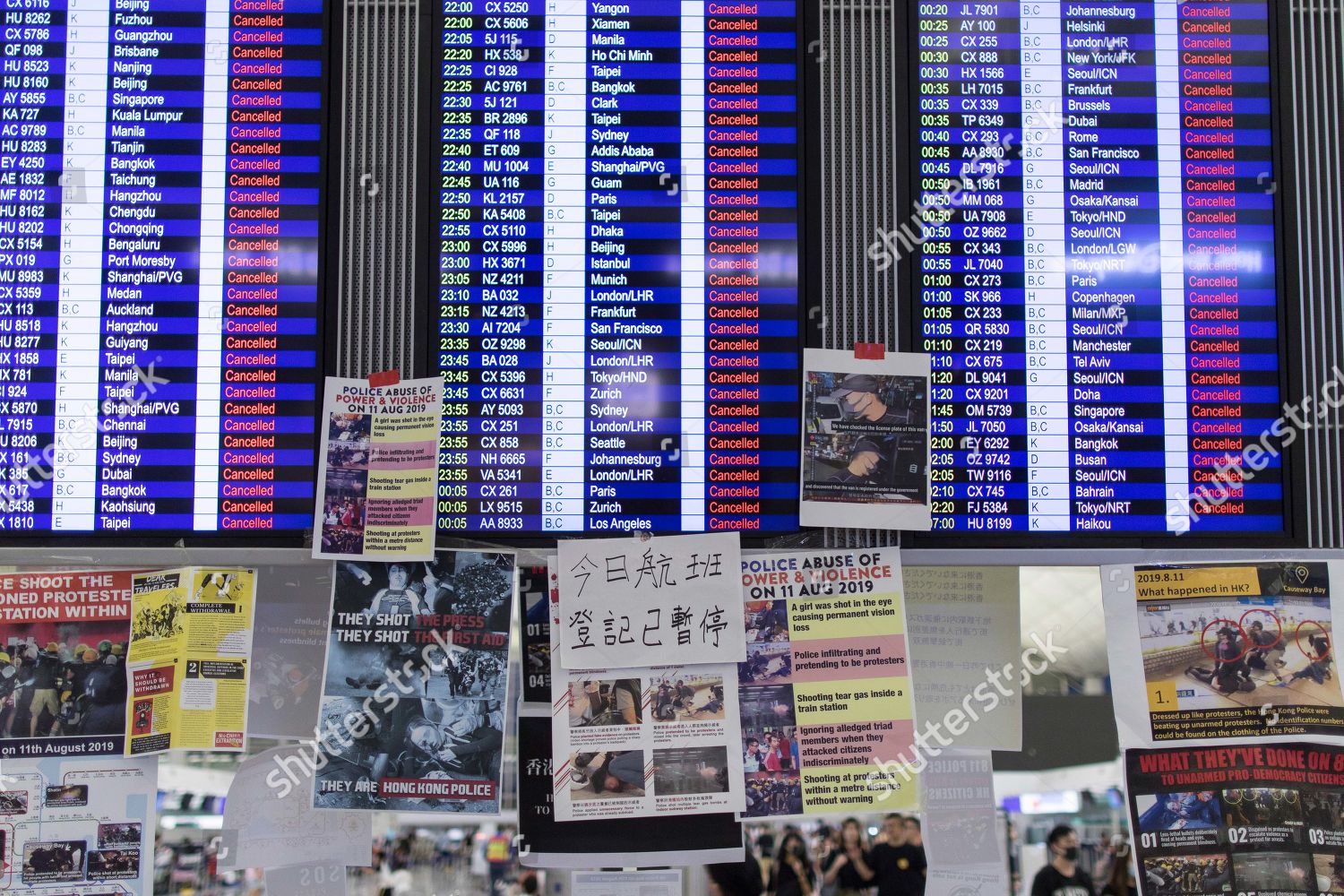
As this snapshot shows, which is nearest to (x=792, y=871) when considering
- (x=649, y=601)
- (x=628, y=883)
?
(x=628, y=883)

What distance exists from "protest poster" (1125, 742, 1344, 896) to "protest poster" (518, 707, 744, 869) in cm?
125

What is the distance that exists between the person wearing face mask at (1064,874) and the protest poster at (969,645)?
344mm

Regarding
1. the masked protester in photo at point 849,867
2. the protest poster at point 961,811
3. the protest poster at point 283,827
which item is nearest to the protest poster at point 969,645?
the protest poster at point 961,811

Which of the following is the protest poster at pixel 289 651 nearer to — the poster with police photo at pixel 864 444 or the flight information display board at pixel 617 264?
the flight information display board at pixel 617 264

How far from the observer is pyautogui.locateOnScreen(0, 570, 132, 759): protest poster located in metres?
3.55

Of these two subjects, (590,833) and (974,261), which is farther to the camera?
(974,261)

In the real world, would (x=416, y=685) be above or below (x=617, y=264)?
below

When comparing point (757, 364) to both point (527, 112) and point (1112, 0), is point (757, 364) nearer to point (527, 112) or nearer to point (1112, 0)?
point (527, 112)

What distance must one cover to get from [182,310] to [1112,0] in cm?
303

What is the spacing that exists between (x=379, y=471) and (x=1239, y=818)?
9.09 ft

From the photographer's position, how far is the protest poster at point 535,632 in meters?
3.61

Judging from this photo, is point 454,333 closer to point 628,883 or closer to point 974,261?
point 974,261

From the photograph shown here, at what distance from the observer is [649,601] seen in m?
3.55

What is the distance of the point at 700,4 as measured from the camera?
3729 mm
